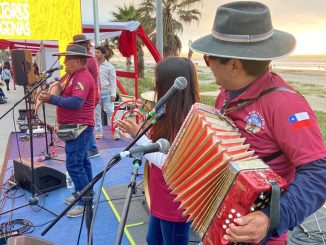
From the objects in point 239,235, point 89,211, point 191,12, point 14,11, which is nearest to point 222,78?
point 239,235

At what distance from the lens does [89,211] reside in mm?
2006

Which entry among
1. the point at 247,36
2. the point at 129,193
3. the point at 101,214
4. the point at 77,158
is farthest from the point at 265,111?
the point at 101,214

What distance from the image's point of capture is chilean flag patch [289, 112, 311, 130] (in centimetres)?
125

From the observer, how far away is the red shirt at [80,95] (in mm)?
3838

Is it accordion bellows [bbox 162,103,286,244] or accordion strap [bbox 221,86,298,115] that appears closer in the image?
accordion bellows [bbox 162,103,286,244]

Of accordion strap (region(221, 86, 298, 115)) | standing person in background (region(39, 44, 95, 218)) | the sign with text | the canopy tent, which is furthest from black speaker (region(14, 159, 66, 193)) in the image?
the canopy tent

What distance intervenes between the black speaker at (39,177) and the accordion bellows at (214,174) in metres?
3.64

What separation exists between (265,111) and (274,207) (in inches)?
16.3

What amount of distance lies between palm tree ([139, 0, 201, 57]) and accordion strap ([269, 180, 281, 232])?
22.6m

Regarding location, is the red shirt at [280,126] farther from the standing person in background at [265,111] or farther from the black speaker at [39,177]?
the black speaker at [39,177]

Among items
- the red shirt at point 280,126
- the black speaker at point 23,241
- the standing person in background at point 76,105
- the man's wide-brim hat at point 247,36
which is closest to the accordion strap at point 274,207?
the red shirt at point 280,126

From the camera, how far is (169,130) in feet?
7.23

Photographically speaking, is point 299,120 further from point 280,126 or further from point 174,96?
point 174,96

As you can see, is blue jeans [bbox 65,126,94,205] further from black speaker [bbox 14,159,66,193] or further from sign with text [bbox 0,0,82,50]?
sign with text [bbox 0,0,82,50]
